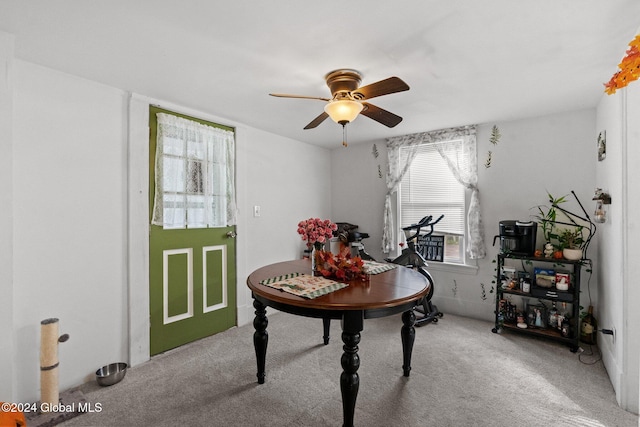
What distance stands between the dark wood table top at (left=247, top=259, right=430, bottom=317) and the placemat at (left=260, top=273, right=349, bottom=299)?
0.04 m

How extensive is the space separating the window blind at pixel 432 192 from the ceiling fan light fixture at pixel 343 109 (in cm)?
211

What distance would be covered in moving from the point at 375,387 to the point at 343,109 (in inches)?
79.2

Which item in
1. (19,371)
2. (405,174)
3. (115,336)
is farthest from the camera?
(405,174)

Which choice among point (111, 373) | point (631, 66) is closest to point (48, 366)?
point (111, 373)

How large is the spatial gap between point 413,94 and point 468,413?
2.41 meters

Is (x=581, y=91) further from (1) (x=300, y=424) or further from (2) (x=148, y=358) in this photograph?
(2) (x=148, y=358)

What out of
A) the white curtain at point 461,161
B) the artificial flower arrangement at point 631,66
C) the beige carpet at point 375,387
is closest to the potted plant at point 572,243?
the white curtain at point 461,161

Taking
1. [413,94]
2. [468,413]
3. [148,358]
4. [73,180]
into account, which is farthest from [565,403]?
[73,180]

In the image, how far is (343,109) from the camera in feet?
6.94

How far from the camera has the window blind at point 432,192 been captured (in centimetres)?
379

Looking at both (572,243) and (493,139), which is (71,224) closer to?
(493,139)

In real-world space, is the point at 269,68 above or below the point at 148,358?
above

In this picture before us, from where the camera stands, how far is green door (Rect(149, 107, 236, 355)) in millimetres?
2693

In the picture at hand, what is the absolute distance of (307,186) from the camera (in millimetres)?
4453
